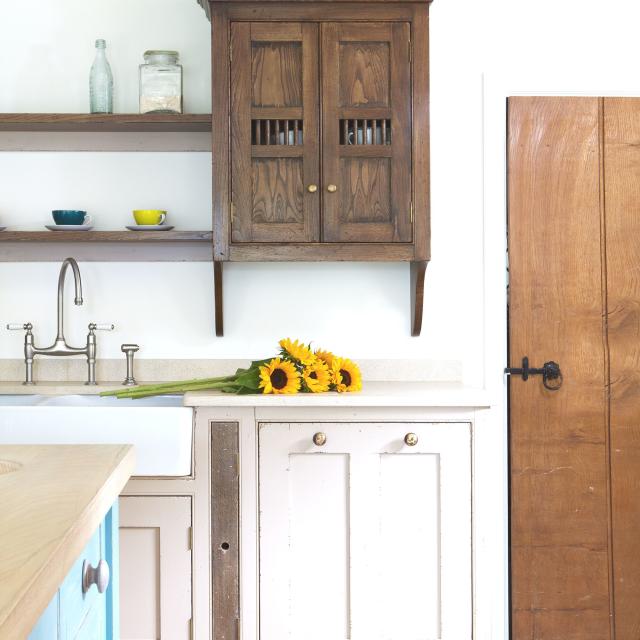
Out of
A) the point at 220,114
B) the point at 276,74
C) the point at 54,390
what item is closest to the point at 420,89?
the point at 276,74

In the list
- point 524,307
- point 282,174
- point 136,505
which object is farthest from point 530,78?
point 136,505

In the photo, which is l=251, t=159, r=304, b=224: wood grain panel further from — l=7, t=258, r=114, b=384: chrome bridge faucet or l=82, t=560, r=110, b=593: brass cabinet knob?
l=82, t=560, r=110, b=593: brass cabinet knob

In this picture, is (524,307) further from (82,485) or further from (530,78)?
(82,485)

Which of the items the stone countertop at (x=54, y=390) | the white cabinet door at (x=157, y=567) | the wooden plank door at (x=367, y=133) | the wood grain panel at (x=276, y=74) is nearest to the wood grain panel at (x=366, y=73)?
the wooden plank door at (x=367, y=133)

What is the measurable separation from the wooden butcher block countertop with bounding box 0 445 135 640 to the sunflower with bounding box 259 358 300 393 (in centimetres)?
94

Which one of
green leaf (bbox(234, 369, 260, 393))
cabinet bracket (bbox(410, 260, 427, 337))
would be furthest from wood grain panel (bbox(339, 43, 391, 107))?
green leaf (bbox(234, 369, 260, 393))

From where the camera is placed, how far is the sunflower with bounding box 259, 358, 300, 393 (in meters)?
2.12

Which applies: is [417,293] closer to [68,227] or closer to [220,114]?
[220,114]

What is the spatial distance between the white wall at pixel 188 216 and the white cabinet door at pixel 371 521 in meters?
0.58

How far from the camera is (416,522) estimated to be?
6.86ft

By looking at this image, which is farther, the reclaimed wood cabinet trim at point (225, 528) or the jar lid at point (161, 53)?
the jar lid at point (161, 53)

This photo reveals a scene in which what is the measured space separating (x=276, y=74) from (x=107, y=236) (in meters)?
0.71

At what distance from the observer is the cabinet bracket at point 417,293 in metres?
2.40

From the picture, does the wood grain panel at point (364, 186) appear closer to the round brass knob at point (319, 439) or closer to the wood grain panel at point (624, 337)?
the round brass knob at point (319, 439)
